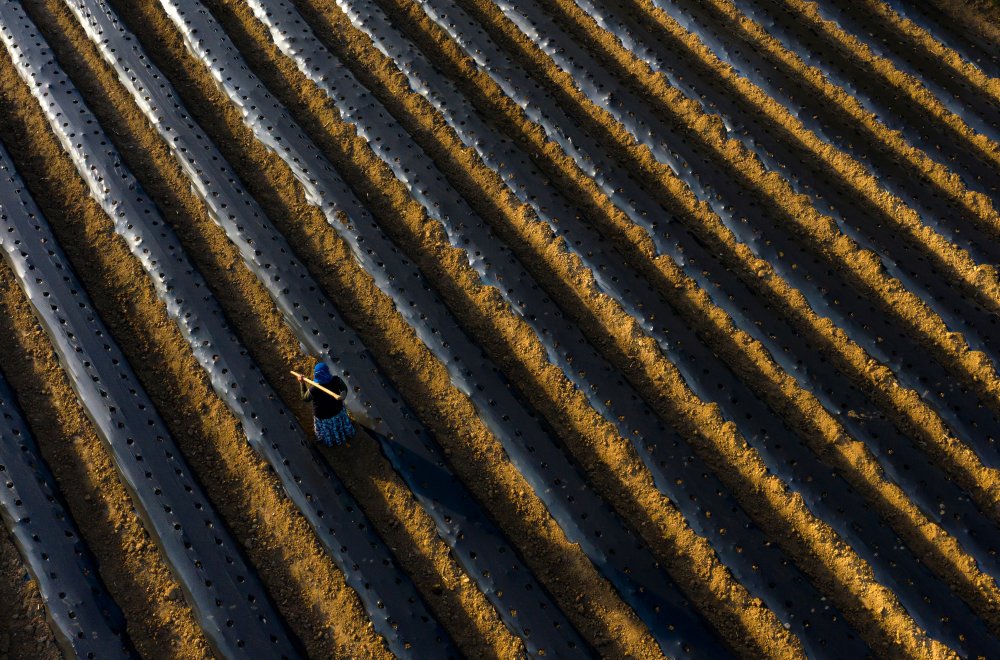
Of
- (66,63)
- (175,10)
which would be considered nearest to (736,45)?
(175,10)

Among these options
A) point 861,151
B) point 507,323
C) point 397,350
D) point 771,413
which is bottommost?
point 397,350

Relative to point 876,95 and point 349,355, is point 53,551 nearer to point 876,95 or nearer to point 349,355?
point 349,355

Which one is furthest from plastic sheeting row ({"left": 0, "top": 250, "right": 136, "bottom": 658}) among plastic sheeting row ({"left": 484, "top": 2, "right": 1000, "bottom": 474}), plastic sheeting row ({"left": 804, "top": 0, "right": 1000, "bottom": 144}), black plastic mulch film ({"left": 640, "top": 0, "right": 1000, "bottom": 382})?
plastic sheeting row ({"left": 804, "top": 0, "right": 1000, "bottom": 144})

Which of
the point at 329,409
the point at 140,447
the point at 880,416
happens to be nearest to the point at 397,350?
the point at 329,409

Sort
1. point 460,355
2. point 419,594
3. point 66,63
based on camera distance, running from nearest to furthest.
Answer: point 419,594, point 460,355, point 66,63

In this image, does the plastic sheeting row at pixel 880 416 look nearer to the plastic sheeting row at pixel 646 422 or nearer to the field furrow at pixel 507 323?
the field furrow at pixel 507 323

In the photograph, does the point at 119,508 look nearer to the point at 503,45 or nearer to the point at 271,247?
the point at 271,247
